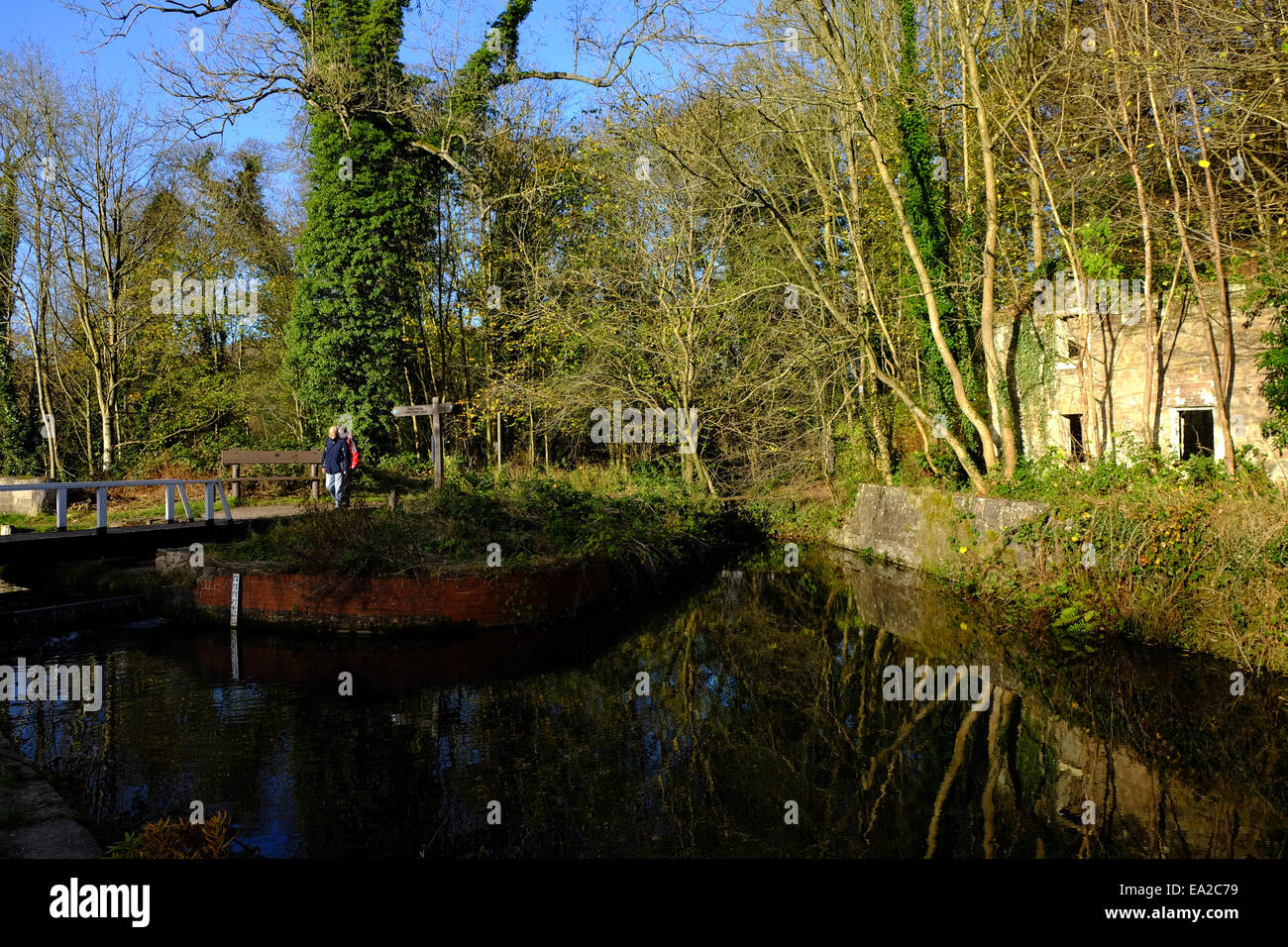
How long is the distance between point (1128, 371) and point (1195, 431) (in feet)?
4.65

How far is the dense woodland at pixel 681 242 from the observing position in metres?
12.8

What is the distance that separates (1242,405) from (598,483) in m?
11.2

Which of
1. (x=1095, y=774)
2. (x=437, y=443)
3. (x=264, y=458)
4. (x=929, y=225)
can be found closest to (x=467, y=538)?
(x=437, y=443)

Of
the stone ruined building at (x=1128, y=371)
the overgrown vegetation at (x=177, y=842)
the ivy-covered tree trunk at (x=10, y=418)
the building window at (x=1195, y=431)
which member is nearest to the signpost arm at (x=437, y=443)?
the stone ruined building at (x=1128, y=371)

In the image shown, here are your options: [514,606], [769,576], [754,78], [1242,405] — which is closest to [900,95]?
[754,78]

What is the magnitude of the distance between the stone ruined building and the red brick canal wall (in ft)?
30.2

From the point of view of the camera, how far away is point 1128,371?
47.6 feet

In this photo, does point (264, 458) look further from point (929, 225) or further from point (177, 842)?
point (177, 842)

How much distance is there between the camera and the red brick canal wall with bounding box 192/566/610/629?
10.1 m

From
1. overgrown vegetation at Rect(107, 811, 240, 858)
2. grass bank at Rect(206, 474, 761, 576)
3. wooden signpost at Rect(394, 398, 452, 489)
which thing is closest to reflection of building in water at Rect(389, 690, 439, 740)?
overgrown vegetation at Rect(107, 811, 240, 858)

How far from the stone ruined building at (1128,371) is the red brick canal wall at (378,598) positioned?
9.21 m

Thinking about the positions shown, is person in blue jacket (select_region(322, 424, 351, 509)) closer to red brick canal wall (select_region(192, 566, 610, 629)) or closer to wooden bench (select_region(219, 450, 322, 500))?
red brick canal wall (select_region(192, 566, 610, 629))

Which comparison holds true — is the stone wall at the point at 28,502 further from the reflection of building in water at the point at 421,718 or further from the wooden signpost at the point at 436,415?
the reflection of building in water at the point at 421,718

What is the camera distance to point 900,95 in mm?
15172
